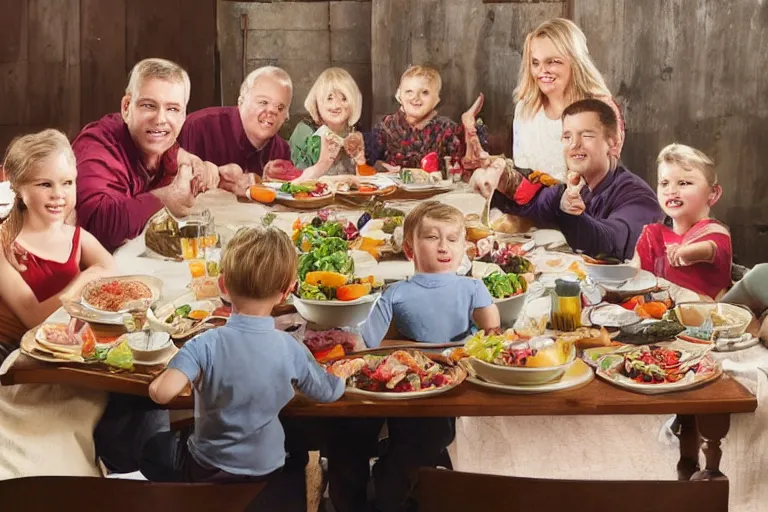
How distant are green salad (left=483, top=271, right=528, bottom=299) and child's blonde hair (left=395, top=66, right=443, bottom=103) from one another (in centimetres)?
67

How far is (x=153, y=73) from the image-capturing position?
3732 mm

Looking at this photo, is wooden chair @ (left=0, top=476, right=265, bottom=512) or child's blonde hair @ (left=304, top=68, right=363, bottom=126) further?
child's blonde hair @ (left=304, top=68, right=363, bottom=126)

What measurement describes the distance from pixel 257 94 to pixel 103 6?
0.58 m

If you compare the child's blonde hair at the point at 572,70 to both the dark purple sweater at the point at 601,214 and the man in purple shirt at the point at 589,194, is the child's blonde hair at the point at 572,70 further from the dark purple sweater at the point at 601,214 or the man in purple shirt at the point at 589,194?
the dark purple sweater at the point at 601,214

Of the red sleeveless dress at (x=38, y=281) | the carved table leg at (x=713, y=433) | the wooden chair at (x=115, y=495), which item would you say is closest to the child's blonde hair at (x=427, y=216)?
the carved table leg at (x=713, y=433)

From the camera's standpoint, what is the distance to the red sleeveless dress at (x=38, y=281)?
3645 mm

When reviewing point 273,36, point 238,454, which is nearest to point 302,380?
point 238,454

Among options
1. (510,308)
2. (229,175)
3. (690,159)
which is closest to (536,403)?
(510,308)

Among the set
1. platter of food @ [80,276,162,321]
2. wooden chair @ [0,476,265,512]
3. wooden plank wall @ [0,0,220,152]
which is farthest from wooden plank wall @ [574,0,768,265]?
wooden chair @ [0,476,265,512]

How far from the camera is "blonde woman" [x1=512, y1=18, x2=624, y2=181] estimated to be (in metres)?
3.81

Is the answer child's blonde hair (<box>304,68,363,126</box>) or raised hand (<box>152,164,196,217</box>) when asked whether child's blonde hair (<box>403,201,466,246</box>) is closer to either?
child's blonde hair (<box>304,68,363,126</box>)

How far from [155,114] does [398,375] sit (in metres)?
1.26

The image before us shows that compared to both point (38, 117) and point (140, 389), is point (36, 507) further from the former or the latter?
point (38, 117)

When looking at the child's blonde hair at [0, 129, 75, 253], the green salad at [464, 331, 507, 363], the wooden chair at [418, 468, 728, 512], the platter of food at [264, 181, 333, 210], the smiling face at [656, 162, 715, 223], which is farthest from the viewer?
the platter of food at [264, 181, 333, 210]
